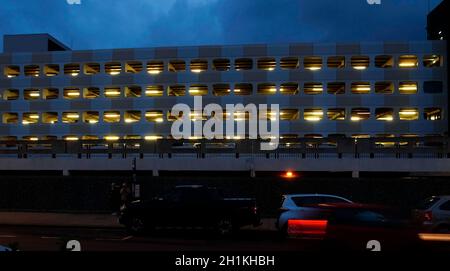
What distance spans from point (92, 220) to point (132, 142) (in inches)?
224

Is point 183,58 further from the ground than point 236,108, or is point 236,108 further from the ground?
point 183,58

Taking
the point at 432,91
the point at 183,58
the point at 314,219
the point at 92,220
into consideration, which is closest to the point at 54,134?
the point at 183,58

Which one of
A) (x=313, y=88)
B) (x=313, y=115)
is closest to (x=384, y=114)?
(x=313, y=115)

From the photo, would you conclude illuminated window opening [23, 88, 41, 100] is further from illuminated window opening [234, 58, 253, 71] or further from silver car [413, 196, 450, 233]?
silver car [413, 196, 450, 233]

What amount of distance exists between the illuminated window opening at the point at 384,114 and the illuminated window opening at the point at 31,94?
35.9 metres

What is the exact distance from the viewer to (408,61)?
46531 mm

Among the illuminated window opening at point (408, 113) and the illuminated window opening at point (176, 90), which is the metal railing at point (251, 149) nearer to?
the illuminated window opening at point (408, 113)

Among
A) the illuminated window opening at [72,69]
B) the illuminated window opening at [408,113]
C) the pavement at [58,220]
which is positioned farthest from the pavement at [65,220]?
the illuminated window opening at [72,69]

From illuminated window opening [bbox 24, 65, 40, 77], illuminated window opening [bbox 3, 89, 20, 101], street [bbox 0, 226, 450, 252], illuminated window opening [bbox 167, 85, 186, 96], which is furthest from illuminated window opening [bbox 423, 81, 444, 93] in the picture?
illuminated window opening [bbox 3, 89, 20, 101]

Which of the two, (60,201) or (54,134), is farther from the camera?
(54,134)

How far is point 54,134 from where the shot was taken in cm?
5169

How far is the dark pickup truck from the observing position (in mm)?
16297

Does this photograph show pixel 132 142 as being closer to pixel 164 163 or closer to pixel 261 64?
pixel 164 163

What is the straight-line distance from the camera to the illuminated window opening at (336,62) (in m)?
47.4
